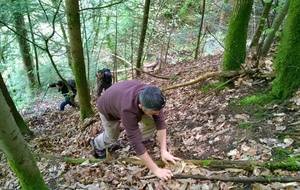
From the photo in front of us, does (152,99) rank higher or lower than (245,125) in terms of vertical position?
higher

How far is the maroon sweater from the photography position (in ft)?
13.3

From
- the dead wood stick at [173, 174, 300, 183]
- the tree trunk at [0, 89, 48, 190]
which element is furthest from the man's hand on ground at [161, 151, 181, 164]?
the tree trunk at [0, 89, 48, 190]

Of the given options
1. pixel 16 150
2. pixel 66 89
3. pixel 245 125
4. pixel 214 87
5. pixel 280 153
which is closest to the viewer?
pixel 16 150

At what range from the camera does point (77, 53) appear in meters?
7.30

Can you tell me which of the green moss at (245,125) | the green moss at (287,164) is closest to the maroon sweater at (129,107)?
the green moss at (245,125)

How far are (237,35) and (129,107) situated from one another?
3086 millimetres

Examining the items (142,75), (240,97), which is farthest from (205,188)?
(142,75)

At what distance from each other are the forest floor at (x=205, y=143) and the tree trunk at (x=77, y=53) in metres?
0.78

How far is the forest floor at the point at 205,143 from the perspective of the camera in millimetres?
4242

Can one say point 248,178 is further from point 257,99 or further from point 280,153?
point 257,99

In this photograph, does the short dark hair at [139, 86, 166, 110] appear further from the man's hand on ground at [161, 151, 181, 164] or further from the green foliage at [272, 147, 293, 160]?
the green foliage at [272, 147, 293, 160]

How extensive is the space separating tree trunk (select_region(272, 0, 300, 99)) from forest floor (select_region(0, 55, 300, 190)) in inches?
7.8

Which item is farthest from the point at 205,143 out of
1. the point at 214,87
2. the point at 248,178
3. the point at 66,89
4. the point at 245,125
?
the point at 66,89

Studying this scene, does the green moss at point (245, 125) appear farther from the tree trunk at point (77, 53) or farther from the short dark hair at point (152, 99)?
the tree trunk at point (77, 53)
